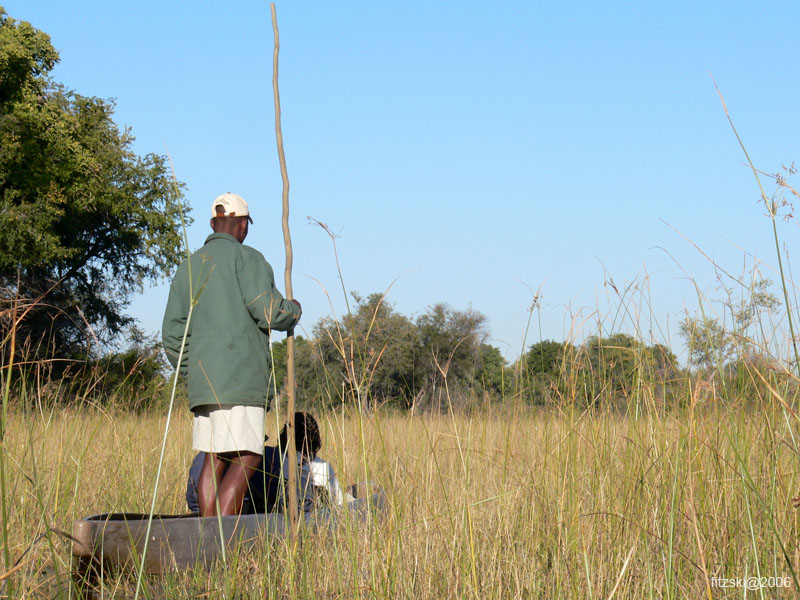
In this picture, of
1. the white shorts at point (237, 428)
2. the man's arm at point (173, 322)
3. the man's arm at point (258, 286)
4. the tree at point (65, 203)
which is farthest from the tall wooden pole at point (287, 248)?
the tree at point (65, 203)

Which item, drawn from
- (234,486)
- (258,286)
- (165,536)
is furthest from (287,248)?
(234,486)

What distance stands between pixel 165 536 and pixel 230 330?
3.53ft

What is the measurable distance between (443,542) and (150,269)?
60.5 feet

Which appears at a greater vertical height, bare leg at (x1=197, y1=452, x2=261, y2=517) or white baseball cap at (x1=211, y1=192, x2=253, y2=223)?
white baseball cap at (x1=211, y1=192, x2=253, y2=223)

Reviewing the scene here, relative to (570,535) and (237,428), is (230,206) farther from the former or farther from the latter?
(570,535)

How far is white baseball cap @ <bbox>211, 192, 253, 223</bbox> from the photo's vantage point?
12.5 ft

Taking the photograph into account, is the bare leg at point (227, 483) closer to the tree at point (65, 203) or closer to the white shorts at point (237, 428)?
the white shorts at point (237, 428)

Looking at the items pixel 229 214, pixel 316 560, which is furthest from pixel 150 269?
pixel 316 560

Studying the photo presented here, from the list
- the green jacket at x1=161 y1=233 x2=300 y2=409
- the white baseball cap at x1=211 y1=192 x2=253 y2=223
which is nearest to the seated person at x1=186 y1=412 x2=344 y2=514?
the green jacket at x1=161 y1=233 x2=300 y2=409

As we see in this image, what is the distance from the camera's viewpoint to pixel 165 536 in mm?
2828

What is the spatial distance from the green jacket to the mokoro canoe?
639mm

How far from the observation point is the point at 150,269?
19578 millimetres

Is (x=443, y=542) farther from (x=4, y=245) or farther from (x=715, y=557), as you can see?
(x=4, y=245)

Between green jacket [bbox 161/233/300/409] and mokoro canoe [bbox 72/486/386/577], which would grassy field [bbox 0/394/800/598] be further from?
green jacket [bbox 161/233/300/409]
